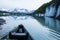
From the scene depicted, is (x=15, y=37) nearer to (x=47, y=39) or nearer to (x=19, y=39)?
(x=19, y=39)

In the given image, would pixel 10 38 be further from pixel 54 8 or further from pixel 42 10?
pixel 42 10

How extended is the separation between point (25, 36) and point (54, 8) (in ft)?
256

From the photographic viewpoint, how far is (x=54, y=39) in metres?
24.0

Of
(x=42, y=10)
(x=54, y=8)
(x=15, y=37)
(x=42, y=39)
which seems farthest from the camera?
(x=42, y=10)

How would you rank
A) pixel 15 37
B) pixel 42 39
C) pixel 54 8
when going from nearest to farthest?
1. pixel 15 37
2. pixel 42 39
3. pixel 54 8

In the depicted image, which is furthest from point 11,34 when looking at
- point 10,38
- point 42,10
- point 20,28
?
point 42,10

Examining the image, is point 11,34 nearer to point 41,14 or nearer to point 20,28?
point 20,28

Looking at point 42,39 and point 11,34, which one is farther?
point 42,39

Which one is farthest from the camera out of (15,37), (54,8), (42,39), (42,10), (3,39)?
(42,10)

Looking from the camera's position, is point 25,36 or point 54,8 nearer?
point 25,36

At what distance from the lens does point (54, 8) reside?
9744cm

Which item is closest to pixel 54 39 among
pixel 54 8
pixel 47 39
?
pixel 47 39

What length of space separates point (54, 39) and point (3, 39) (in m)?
5.12

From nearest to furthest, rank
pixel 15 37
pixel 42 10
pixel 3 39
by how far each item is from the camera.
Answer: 1. pixel 15 37
2. pixel 3 39
3. pixel 42 10
